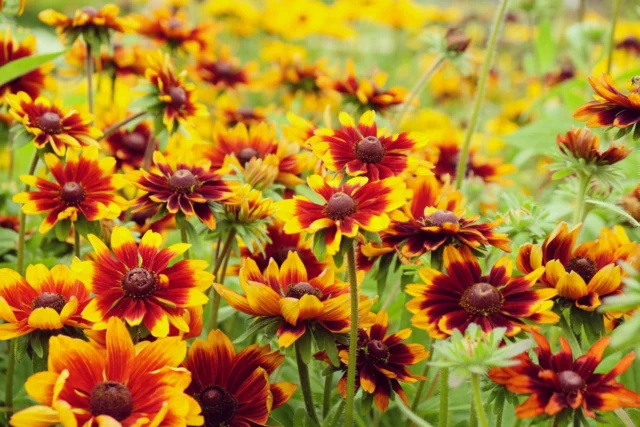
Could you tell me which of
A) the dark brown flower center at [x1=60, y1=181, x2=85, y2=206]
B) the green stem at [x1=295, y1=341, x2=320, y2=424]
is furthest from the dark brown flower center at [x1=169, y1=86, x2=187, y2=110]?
the green stem at [x1=295, y1=341, x2=320, y2=424]

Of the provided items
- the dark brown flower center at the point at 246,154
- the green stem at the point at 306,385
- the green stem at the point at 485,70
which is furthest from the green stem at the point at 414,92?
the green stem at the point at 306,385

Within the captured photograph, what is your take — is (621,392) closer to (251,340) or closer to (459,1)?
(251,340)

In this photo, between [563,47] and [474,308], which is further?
[563,47]

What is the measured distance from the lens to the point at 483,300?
2.46ft

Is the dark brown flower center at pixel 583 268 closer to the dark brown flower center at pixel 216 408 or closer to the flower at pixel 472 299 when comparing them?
the flower at pixel 472 299

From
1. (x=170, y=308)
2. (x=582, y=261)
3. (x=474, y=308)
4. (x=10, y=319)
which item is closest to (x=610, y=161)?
(x=582, y=261)

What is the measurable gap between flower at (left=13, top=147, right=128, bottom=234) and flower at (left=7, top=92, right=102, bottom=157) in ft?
0.07

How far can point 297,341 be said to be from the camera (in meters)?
0.78

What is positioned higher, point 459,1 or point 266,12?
point 266,12

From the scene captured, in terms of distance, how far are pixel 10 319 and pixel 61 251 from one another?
332 millimetres

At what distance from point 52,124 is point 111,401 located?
0.48m

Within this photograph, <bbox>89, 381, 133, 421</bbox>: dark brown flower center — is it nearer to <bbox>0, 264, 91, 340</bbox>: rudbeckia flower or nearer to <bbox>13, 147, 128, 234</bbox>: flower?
<bbox>0, 264, 91, 340</bbox>: rudbeckia flower

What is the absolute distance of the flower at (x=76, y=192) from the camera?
0.90m

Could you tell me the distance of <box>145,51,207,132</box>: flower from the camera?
1084mm
